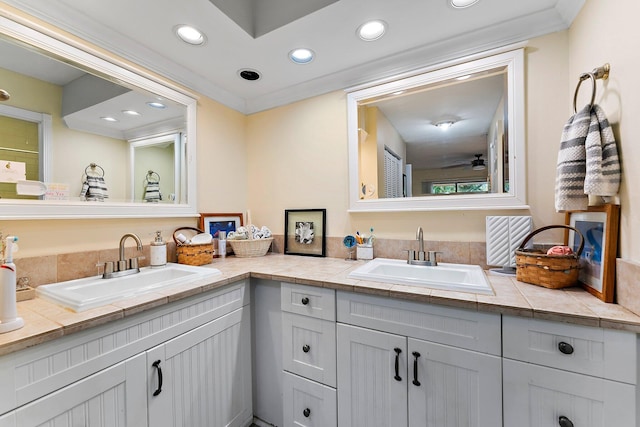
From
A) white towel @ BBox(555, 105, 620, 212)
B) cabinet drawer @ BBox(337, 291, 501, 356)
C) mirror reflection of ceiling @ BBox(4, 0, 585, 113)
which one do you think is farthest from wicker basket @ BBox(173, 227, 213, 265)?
white towel @ BBox(555, 105, 620, 212)

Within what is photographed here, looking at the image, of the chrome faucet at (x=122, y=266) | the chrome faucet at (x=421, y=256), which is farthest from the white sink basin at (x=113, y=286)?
the chrome faucet at (x=421, y=256)

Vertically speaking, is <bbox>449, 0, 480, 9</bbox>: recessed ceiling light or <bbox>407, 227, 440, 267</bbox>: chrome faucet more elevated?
<bbox>449, 0, 480, 9</bbox>: recessed ceiling light

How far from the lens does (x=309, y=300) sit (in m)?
1.39

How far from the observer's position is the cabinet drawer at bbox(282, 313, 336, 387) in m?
Result: 1.33

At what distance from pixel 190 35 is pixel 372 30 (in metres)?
1.03

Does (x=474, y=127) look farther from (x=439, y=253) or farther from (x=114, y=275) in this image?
(x=114, y=275)

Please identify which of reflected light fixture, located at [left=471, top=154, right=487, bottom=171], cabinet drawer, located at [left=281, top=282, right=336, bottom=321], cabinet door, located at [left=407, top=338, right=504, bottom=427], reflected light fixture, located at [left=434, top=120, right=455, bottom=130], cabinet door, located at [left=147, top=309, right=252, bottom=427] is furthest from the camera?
reflected light fixture, located at [left=434, top=120, right=455, bottom=130]

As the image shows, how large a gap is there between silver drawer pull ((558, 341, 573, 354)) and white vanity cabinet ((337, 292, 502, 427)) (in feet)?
0.58

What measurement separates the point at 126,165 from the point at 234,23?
102cm

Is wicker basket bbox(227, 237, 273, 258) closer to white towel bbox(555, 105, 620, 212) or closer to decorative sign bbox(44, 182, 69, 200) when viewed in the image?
decorative sign bbox(44, 182, 69, 200)

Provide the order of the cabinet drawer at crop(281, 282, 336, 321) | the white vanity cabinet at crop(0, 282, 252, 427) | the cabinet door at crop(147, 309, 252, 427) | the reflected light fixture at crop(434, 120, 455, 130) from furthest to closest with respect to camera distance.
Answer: the reflected light fixture at crop(434, 120, 455, 130)
the cabinet drawer at crop(281, 282, 336, 321)
the cabinet door at crop(147, 309, 252, 427)
the white vanity cabinet at crop(0, 282, 252, 427)

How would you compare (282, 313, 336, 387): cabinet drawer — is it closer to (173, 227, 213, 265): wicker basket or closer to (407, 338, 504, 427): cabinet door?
(407, 338, 504, 427): cabinet door

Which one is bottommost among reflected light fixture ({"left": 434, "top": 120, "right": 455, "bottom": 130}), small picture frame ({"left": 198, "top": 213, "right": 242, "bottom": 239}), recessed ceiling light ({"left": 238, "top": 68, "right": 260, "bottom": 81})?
small picture frame ({"left": 198, "top": 213, "right": 242, "bottom": 239})

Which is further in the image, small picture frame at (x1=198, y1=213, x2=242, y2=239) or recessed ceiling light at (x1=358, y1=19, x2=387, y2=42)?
small picture frame at (x1=198, y1=213, x2=242, y2=239)
